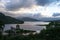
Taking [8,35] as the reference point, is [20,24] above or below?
above

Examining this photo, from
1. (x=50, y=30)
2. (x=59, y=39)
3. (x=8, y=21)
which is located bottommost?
(x=59, y=39)

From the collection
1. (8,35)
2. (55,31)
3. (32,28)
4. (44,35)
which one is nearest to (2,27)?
(8,35)

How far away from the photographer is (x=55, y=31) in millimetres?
4785

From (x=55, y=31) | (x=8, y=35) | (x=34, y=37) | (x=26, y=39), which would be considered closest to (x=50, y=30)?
(x=55, y=31)

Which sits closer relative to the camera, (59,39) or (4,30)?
(59,39)

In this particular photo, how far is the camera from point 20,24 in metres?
4.89

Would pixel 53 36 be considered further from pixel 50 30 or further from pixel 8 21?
pixel 8 21

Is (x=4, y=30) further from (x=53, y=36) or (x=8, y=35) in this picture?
(x=53, y=36)

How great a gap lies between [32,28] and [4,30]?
0.99 metres

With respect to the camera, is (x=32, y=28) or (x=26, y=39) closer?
(x=26, y=39)

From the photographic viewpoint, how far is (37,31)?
477cm

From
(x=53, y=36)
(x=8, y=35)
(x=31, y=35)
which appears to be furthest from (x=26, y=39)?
(x=53, y=36)

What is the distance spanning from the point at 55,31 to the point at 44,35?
41 centimetres

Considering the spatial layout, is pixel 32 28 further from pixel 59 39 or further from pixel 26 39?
pixel 59 39
